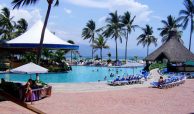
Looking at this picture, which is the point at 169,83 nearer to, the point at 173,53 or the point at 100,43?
the point at 173,53

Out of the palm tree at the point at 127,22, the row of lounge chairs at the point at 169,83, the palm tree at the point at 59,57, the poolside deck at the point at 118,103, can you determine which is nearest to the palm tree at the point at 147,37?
the palm tree at the point at 127,22

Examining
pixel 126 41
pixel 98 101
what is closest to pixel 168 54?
pixel 126 41

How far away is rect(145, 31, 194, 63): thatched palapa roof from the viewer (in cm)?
4559

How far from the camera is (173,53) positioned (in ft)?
152

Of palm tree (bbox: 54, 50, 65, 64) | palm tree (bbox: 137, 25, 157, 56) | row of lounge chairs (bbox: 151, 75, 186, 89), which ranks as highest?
palm tree (bbox: 137, 25, 157, 56)

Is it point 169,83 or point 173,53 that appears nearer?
point 169,83

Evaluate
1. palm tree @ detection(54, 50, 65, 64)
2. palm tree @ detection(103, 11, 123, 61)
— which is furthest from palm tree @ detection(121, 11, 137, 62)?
palm tree @ detection(54, 50, 65, 64)

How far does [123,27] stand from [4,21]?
25042 mm

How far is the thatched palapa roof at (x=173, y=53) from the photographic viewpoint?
45.6m

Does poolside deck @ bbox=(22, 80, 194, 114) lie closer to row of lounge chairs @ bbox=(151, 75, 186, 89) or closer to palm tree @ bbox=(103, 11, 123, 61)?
row of lounge chairs @ bbox=(151, 75, 186, 89)

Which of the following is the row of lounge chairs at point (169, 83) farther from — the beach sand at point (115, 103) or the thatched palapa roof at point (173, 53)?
the thatched palapa roof at point (173, 53)

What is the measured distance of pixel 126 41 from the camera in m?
71.1

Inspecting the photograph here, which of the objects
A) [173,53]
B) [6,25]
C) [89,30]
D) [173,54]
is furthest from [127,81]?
[89,30]

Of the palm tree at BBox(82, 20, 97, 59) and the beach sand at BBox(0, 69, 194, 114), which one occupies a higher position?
the palm tree at BBox(82, 20, 97, 59)
